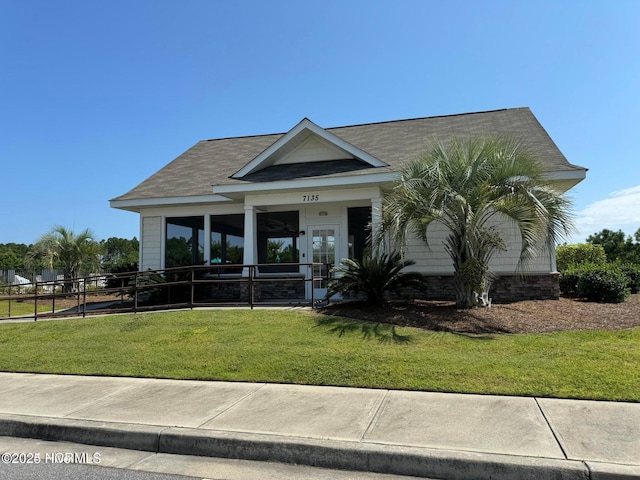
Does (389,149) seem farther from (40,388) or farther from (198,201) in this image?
(40,388)

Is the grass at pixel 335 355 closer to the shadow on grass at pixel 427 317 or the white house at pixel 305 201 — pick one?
the shadow on grass at pixel 427 317

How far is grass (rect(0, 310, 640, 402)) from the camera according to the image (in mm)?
5770

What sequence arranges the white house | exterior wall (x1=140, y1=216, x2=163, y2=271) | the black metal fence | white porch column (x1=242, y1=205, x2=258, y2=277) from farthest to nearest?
exterior wall (x1=140, y1=216, x2=163, y2=271) < white porch column (x1=242, y1=205, x2=258, y2=277) < the black metal fence < the white house

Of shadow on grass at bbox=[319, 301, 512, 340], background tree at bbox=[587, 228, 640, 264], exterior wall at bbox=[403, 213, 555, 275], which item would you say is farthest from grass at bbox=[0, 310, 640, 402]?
background tree at bbox=[587, 228, 640, 264]

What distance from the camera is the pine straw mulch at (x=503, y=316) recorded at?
8297 millimetres

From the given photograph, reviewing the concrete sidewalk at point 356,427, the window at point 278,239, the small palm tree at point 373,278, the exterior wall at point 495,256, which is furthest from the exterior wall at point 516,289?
the concrete sidewalk at point 356,427

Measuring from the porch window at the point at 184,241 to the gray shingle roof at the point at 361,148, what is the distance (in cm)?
117

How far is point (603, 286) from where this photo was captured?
11.2 m

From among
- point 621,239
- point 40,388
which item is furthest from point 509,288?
point 621,239

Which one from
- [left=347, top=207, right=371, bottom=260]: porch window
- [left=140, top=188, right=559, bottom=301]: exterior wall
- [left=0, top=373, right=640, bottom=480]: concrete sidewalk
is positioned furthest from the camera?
[left=347, top=207, right=371, bottom=260]: porch window

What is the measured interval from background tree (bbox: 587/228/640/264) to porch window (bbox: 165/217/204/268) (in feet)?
75.5

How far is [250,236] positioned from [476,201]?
720 cm

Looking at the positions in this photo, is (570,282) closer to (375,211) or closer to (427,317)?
(375,211)

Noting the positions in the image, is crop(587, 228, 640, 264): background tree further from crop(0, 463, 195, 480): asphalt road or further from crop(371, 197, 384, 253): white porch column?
crop(0, 463, 195, 480): asphalt road
